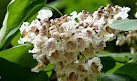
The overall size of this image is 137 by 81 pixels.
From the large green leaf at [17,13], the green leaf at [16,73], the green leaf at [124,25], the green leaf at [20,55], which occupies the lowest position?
the green leaf at [16,73]

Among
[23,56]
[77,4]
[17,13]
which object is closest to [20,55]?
[23,56]

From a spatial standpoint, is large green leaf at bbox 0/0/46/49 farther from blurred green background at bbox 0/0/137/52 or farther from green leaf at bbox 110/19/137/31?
green leaf at bbox 110/19/137/31

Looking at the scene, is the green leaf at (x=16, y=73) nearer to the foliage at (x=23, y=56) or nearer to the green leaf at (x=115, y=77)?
the foliage at (x=23, y=56)

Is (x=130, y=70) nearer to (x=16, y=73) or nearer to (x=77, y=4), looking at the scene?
(x=16, y=73)

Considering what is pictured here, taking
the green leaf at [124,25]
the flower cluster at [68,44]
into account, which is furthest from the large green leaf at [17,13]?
the green leaf at [124,25]

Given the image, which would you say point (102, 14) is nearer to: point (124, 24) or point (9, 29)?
point (124, 24)

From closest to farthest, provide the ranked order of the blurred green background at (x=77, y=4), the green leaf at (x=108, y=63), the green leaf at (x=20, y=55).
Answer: the blurred green background at (x=77, y=4), the green leaf at (x=20, y=55), the green leaf at (x=108, y=63)
